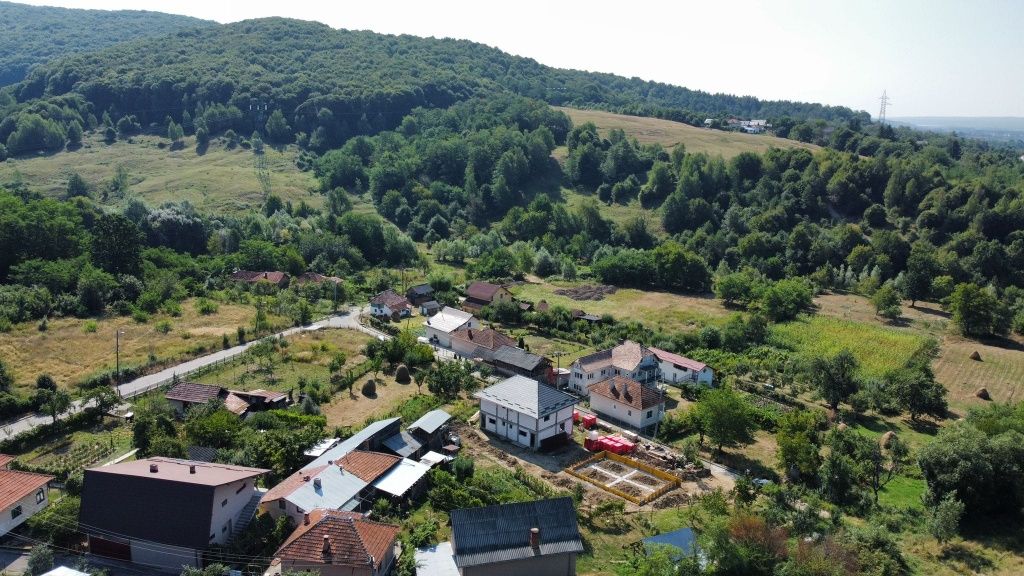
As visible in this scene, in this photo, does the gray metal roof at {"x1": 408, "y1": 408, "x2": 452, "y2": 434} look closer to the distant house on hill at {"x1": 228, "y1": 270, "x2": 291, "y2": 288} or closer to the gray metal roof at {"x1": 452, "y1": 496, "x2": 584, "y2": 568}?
the gray metal roof at {"x1": 452, "y1": 496, "x2": 584, "y2": 568}

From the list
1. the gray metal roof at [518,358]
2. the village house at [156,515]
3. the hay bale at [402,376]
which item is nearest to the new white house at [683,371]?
the gray metal roof at [518,358]

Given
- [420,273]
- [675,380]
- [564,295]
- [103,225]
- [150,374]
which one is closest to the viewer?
[150,374]

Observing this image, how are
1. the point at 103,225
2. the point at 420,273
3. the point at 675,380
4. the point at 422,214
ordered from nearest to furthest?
the point at 675,380 → the point at 103,225 → the point at 420,273 → the point at 422,214

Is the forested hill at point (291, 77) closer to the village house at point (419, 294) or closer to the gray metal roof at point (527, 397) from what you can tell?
the village house at point (419, 294)

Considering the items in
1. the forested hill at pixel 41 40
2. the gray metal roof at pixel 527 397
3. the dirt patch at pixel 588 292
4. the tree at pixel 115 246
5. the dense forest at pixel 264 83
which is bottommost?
the dirt patch at pixel 588 292

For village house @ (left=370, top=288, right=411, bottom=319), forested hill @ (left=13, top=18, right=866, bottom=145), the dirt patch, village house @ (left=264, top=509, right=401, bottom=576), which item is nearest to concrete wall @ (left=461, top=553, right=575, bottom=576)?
village house @ (left=264, top=509, right=401, bottom=576)

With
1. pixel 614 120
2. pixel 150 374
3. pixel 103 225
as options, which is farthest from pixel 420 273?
pixel 614 120

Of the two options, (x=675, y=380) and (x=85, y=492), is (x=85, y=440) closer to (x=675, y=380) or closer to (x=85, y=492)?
(x=85, y=492)
